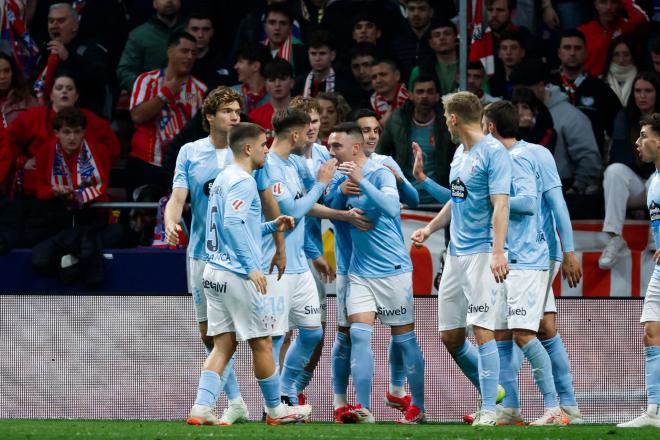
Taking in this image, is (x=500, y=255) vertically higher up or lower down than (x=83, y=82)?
lower down

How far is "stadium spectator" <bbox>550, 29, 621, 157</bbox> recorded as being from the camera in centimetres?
1353

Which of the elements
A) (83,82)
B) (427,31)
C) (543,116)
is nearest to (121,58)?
(83,82)

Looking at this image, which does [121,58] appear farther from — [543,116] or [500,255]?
[500,255]

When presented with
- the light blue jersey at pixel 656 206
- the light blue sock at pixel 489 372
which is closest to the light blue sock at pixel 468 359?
the light blue sock at pixel 489 372

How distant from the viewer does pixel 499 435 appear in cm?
849

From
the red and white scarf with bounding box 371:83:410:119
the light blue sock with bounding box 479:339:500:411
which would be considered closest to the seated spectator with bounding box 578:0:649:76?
the red and white scarf with bounding box 371:83:410:119

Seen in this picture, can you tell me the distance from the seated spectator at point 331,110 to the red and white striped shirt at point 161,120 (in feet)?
8.20

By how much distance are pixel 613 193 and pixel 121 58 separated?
541 cm

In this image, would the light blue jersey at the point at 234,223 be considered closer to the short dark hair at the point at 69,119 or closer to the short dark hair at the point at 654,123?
the short dark hair at the point at 654,123

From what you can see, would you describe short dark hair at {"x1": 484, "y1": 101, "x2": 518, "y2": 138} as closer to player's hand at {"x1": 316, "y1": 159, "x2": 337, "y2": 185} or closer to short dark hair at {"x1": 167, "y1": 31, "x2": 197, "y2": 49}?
player's hand at {"x1": 316, "y1": 159, "x2": 337, "y2": 185}

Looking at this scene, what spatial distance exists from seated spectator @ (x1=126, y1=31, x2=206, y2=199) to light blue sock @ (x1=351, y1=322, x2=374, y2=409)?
4630 millimetres

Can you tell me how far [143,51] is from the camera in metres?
14.9

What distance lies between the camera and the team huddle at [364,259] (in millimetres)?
9172

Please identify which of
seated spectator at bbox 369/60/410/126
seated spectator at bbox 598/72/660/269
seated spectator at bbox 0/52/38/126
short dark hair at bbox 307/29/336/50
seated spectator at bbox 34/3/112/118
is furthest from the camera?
seated spectator at bbox 34/3/112/118
